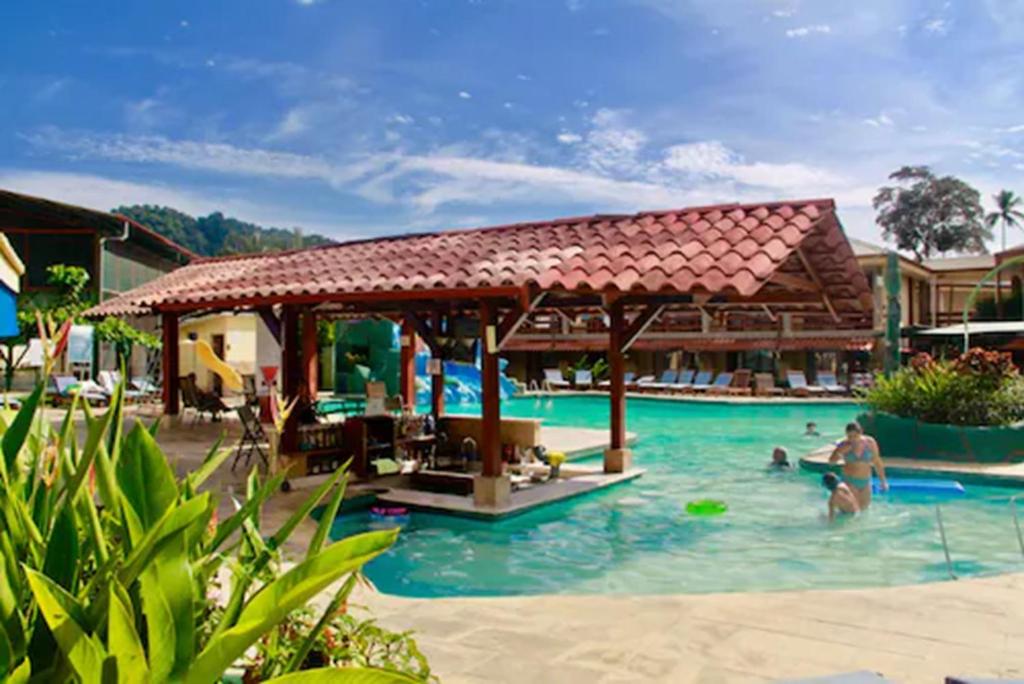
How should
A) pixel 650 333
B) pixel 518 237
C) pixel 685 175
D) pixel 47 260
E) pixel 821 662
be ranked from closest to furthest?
pixel 821 662 < pixel 518 237 < pixel 47 260 < pixel 650 333 < pixel 685 175

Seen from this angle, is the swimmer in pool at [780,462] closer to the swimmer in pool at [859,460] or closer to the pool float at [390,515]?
the swimmer in pool at [859,460]

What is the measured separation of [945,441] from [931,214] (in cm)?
5639

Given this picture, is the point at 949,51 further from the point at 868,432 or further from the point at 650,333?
the point at 650,333

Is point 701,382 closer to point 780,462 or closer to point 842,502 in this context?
point 780,462

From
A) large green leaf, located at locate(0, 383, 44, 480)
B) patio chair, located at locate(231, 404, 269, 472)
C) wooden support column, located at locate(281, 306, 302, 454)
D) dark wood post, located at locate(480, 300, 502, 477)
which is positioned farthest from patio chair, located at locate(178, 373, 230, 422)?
large green leaf, located at locate(0, 383, 44, 480)

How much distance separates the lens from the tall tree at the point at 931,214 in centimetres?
6231

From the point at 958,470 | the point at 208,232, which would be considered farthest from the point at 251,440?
the point at 208,232

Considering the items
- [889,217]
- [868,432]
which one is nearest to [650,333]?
[868,432]

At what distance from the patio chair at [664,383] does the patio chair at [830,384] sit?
5.31 m

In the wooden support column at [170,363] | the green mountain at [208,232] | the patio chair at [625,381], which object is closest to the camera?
the wooden support column at [170,363]

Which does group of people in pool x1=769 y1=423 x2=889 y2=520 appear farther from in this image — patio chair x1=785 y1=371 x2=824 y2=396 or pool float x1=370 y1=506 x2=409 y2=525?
patio chair x1=785 y1=371 x2=824 y2=396

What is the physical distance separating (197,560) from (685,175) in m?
37.3

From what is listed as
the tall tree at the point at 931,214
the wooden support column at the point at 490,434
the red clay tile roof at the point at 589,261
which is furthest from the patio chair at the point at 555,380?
the tall tree at the point at 931,214

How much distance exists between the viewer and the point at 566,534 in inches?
378
